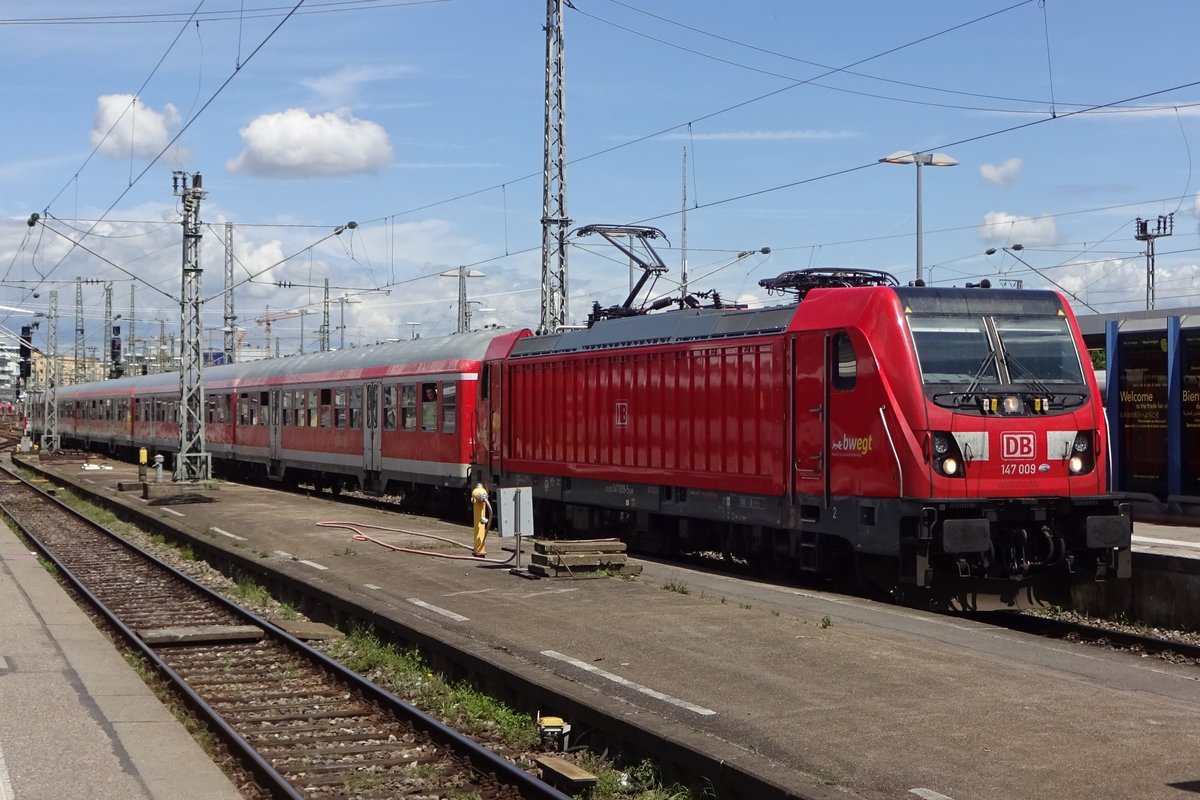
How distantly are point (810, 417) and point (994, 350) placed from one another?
7.02ft

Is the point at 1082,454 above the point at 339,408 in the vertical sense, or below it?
below

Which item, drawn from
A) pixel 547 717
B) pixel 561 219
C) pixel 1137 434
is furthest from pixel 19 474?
pixel 547 717

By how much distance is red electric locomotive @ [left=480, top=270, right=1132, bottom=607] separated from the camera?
43.2 feet

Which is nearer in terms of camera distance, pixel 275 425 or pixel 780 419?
pixel 780 419

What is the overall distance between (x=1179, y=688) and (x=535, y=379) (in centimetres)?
1320

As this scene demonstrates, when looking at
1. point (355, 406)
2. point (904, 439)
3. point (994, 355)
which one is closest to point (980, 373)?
point (994, 355)

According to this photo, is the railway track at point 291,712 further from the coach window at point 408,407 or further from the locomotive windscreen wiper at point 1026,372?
the coach window at point 408,407

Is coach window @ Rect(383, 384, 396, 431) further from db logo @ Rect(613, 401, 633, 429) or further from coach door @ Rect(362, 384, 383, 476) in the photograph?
db logo @ Rect(613, 401, 633, 429)

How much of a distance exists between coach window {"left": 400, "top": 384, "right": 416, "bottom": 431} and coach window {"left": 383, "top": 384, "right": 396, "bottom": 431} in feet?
1.58

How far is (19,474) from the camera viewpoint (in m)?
48.4

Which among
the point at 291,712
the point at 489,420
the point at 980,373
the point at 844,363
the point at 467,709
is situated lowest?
the point at 291,712

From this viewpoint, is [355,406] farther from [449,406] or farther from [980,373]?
[980,373]

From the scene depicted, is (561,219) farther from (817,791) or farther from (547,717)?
(817,791)

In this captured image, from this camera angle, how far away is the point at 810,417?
48.4 ft
